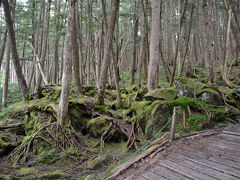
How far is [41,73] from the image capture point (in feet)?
37.9

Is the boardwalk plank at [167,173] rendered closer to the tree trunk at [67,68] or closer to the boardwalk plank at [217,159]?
the boardwalk plank at [217,159]

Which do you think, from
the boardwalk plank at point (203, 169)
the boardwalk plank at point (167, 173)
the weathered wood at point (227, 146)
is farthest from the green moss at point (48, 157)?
the weathered wood at point (227, 146)

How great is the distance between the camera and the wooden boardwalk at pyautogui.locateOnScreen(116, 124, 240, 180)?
3.35 metres

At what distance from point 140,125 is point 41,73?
791 centimetres

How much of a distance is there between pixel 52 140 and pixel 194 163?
202 inches

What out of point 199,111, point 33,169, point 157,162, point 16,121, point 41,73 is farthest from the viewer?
point 41,73

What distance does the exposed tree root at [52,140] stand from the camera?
6.12m

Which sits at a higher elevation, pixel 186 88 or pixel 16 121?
pixel 186 88

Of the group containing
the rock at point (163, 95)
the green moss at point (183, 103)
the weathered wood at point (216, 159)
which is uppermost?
the rock at point (163, 95)

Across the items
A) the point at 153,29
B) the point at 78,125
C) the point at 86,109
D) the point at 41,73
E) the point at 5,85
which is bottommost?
the point at 78,125

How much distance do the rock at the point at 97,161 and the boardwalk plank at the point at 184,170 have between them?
2.47 metres

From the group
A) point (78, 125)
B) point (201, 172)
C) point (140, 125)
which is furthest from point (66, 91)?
point (201, 172)

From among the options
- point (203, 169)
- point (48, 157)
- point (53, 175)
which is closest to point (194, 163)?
point (203, 169)

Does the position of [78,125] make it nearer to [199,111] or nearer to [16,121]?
[16,121]
